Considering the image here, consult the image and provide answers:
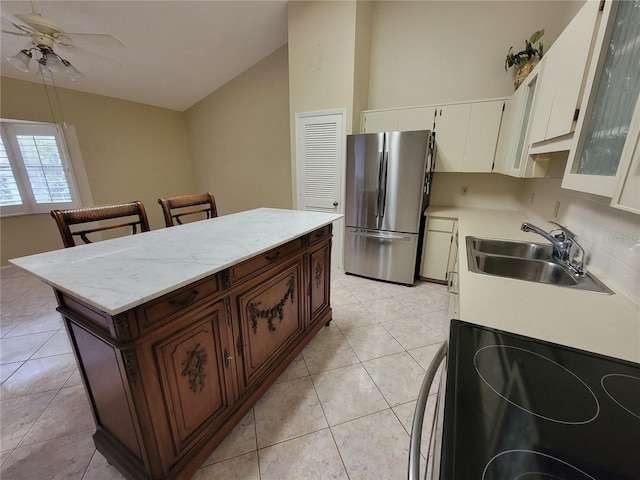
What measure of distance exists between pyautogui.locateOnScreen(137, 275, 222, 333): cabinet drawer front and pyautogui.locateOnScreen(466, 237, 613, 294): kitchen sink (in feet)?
4.16

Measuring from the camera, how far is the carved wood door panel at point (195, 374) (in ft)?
3.32

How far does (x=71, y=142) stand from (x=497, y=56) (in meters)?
5.45

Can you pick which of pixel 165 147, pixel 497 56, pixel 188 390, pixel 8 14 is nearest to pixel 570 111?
pixel 188 390

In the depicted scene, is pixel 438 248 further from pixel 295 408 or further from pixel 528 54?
pixel 295 408

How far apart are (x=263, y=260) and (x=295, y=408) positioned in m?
0.90

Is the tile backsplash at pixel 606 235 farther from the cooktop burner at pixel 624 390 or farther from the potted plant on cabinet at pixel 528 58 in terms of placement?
the potted plant on cabinet at pixel 528 58

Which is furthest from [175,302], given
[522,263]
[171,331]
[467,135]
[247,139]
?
[247,139]

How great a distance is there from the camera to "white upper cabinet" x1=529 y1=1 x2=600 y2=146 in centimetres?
105

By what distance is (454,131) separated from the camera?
280 centimetres

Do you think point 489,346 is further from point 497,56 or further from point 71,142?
point 71,142

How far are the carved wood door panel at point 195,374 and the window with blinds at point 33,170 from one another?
4123 millimetres

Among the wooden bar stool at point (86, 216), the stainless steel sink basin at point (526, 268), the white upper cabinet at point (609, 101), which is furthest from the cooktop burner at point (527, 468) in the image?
the wooden bar stool at point (86, 216)

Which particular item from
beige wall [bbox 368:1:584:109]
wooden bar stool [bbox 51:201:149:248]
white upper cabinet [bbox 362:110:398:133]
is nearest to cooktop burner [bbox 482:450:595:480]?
wooden bar stool [bbox 51:201:149:248]

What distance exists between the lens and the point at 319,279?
209 centimetres
